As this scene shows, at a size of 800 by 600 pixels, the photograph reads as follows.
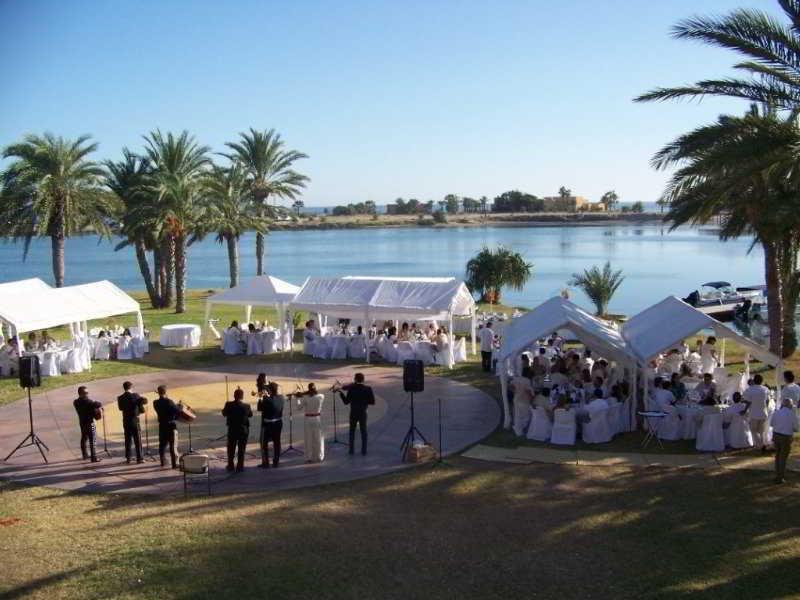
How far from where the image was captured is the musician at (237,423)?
12.7m

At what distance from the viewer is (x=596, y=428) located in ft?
48.5

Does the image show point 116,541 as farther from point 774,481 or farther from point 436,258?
point 436,258

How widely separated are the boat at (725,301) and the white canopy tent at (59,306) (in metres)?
31.5

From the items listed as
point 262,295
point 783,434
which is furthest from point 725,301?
point 783,434

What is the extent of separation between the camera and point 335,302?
24.6 metres

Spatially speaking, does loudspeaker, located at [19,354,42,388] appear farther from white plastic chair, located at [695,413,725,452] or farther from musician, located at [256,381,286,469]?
white plastic chair, located at [695,413,725,452]

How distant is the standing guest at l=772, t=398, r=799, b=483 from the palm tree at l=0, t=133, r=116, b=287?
32539 mm

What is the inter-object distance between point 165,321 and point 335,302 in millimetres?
13026

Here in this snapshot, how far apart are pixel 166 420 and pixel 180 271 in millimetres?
27070

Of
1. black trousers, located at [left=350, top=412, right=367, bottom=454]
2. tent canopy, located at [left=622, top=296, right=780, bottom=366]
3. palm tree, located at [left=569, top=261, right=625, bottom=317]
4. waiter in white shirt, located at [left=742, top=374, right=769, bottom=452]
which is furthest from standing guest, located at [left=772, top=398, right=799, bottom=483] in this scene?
palm tree, located at [left=569, top=261, right=625, bottom=317]

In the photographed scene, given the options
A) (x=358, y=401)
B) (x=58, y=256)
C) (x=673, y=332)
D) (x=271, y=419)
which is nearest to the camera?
(x=271, y=419)

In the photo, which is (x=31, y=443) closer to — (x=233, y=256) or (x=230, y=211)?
(x=230, y=211)

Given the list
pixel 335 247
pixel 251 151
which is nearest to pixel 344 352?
pixel 251 151

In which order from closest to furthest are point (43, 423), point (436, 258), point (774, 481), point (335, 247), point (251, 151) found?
1. point (774, 481)
2. point (43, 423)
3. point (251, 151)
4. point (436, 258)
5. point (335, 247)
